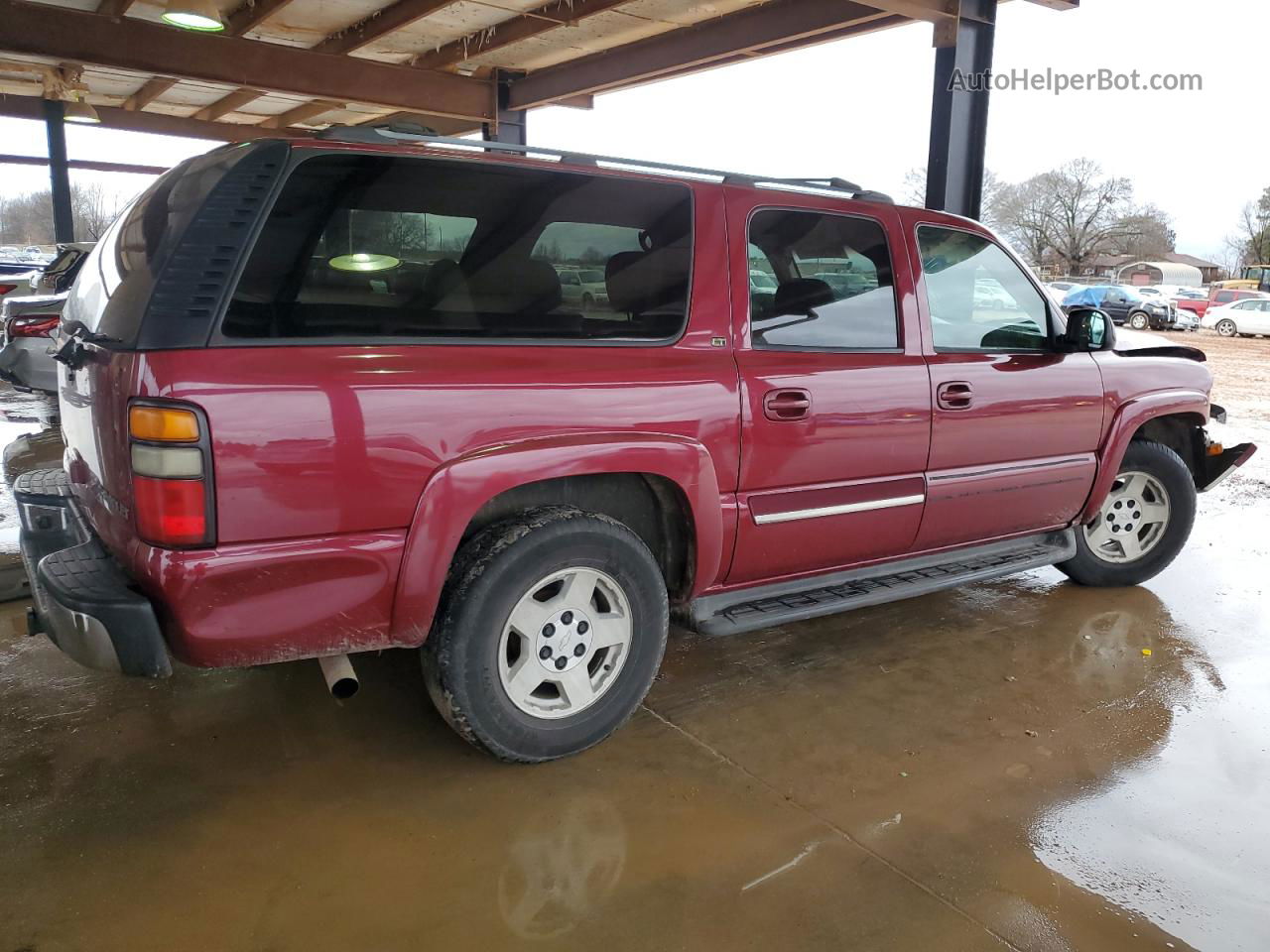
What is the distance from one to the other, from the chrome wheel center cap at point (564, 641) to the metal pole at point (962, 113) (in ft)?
15.4

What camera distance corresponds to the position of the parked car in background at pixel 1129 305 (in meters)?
28.5

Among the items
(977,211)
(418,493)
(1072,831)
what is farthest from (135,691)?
(977,211)

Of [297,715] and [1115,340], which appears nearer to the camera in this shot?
[297,715]

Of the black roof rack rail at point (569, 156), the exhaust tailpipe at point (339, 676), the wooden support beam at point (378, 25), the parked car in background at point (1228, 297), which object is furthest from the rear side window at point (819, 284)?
the parked car in background at point (1228, 297)

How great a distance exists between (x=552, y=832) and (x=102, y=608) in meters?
1.31

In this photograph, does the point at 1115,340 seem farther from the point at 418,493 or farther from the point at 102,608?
the point at 102,608

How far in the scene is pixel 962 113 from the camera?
633cm

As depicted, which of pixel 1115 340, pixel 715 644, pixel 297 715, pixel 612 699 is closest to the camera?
pixel 612 699

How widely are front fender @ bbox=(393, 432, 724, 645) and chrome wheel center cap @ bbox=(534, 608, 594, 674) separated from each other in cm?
38

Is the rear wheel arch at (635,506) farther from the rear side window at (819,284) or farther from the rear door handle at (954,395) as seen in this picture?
the rear door handle at (954,395)

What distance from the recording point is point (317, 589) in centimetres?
232

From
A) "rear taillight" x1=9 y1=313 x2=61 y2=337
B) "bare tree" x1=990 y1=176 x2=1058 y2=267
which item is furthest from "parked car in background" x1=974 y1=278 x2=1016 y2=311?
"bare tree" x1=990 y1=176 x2=1058 y2=267

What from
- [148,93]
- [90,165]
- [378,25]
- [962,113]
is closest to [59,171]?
[90,165]

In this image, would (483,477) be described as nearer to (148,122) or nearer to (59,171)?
(59,171)
